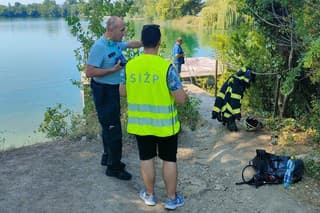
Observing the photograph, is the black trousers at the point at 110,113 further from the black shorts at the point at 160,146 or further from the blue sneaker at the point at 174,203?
the blue sneaker at the point at 174,203

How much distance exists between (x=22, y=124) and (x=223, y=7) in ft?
47.2

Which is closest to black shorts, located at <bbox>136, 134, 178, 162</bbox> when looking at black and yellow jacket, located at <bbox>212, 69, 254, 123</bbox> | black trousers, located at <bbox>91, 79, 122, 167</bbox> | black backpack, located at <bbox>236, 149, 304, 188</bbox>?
black trousers, located at <bbox>91, 79, 122, 167</bbox>

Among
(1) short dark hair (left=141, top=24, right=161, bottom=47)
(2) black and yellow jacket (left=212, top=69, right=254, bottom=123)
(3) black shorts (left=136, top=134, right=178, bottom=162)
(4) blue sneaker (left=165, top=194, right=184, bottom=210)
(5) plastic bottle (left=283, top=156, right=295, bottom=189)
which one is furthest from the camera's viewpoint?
(2) black and yellow jacket (left=212, top=69, right=254, bottom=123)

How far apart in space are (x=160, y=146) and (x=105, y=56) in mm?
1058

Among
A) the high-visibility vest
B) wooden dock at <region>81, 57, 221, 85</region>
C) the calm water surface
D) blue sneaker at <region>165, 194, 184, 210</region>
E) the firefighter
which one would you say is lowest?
the calm water surface

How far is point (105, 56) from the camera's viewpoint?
3.54m

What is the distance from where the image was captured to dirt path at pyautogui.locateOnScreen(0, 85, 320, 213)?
3.33 m

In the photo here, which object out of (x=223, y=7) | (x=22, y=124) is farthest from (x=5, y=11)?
(x=22, y=124)

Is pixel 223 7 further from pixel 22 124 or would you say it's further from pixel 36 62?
pixel 22 124

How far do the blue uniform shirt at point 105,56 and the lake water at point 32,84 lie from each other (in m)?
4.31

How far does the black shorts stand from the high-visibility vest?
0.09 m

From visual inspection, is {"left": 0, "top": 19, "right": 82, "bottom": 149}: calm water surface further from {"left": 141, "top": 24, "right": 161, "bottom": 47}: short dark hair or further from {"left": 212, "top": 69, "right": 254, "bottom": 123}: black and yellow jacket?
{"left": 141, "top": 24, "right": 161, "bottom": 47}: short dark hair

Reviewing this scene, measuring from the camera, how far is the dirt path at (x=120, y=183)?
3.33 m

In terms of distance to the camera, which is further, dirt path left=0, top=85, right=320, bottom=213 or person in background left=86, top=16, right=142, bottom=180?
person in background left=86, top=16, right=142, bottom=180
